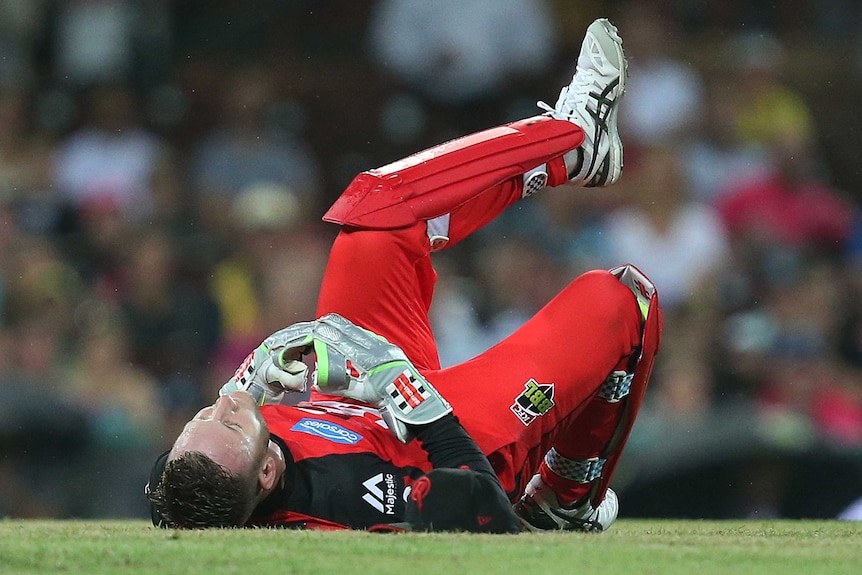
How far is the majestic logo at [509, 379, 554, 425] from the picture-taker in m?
2.71

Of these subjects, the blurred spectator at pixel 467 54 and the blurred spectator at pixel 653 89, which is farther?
the blurred spectator at pixel 467 54

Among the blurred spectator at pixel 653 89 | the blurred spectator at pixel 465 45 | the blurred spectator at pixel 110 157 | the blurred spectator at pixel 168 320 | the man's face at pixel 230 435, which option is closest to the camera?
the man's face at pixel 230 435

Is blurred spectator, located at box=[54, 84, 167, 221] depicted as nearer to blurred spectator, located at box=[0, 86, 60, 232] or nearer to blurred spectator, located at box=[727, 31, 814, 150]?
blurred spectator, located at box=[0, 86, 60, 232]

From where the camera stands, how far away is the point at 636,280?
2.96 meters

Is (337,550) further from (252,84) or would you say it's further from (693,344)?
(252,84)

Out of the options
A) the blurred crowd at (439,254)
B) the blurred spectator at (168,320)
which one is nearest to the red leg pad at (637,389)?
the blurred crowd at (439,254)

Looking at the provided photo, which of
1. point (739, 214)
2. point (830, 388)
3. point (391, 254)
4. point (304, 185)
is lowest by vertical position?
point (830, 388)

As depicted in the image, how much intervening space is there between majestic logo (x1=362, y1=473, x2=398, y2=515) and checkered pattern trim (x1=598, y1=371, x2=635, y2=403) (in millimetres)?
647

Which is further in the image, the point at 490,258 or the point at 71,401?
the point at 490,258

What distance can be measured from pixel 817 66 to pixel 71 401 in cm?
424

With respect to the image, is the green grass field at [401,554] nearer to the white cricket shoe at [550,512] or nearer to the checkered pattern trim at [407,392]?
the checkered pattern trim at [407,392]

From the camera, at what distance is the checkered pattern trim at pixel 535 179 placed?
119 inches

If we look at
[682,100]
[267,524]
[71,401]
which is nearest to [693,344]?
[682,100]

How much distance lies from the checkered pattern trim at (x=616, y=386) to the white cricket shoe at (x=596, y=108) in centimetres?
53
